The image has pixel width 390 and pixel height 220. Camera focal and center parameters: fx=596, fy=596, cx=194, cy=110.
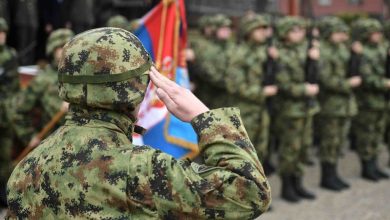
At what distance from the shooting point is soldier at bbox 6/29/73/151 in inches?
200

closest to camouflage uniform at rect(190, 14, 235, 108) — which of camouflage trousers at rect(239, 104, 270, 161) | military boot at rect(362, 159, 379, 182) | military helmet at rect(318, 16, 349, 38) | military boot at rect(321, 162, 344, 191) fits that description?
camouflage trousers at rect(239, 104, 270, 161)

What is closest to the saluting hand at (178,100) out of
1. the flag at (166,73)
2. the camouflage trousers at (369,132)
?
the flag at (166,73)

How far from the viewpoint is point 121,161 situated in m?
1.52

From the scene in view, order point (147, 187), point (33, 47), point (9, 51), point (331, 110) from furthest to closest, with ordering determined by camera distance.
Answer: point (33, 47), point (331, 110), point (9, 51), point (147, 187)

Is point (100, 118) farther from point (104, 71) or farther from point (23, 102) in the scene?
point (23, 102)

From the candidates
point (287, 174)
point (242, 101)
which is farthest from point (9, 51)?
point (287, 174)

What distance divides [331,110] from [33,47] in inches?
153

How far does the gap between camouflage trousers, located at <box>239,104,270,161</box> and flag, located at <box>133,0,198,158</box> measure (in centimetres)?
81

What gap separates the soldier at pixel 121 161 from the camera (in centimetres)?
151

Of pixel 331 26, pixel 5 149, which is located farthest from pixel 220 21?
pixel 5 149

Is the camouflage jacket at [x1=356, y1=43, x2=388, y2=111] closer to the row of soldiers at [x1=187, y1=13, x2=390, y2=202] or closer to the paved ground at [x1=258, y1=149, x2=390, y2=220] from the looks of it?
the row of soldiers at [x1=187, y1=13, x2=390, y2=202]

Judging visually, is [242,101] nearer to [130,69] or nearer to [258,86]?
[258,86]

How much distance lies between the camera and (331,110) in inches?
259

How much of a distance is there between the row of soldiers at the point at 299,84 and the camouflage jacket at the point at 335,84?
0.04ft
